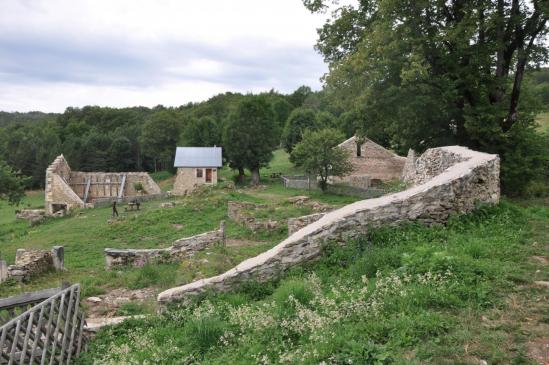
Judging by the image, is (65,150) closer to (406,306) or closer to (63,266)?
(63,266)

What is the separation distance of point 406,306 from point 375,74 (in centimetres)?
1283

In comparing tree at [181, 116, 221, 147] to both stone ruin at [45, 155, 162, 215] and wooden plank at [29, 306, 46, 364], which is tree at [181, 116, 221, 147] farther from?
wooden plank at [29, 306, 46, 364]

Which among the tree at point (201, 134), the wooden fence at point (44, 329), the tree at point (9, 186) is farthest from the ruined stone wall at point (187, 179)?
the wooden fence at point (44, 329)

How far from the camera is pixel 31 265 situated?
13.2 meters

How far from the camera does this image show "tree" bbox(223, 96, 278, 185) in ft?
142

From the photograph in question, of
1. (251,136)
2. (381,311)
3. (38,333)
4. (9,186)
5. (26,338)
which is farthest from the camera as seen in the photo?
(251,136)

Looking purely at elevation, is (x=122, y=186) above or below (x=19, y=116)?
below

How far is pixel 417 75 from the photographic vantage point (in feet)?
53.3

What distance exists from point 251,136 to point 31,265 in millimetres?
31575

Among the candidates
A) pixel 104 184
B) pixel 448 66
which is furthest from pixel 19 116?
pixel 448 66

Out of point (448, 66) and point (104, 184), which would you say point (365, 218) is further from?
point (104, 184)

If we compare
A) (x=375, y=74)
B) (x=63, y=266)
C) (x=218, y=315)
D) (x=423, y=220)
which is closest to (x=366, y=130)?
(x=375, y=74)

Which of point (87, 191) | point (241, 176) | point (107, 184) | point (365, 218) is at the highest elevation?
point (365, 218)

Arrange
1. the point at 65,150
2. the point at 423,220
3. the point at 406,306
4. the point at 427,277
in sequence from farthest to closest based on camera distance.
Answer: the point at 65,150 < the point at 423,220 < the point at 427,277 < the point at 406,306
